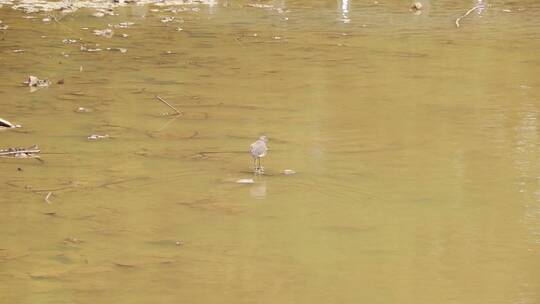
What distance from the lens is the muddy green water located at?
4.90m

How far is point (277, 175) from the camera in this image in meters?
6.55

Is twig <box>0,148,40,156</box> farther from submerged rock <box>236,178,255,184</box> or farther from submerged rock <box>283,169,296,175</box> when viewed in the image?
submerged rock <box>283,169,296,175</box>

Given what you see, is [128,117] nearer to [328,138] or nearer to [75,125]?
[75,125]

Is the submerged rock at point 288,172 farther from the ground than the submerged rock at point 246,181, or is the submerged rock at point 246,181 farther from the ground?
the submerged rock at point 246,181

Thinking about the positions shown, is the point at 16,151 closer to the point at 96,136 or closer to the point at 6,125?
the point at 96,136

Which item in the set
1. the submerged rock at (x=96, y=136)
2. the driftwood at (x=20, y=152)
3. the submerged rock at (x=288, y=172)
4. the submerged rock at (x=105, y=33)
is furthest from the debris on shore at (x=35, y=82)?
the submerged rock at (x=288, y=172)

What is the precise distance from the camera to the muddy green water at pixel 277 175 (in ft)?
16.1

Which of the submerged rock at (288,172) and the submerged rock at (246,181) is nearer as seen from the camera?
the submerged rock at (246,181)

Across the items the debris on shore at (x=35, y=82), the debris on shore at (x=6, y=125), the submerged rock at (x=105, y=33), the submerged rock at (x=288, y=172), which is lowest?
the submerged rock at (x=105, y=33)

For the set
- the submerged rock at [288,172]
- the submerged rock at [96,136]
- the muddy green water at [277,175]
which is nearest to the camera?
the muddy green water at [277,175]

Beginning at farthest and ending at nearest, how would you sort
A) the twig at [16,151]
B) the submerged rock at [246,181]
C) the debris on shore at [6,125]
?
the debris on shore at [6,125]
the twig at [16,151]
the submerged rock at [246,181]

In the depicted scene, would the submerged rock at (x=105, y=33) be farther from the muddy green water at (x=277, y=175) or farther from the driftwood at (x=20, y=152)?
the driftwood at (x=20, y=152)

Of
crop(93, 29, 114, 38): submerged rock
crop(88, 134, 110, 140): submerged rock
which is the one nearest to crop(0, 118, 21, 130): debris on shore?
crop(88, 134, 110, 140): submerged rock

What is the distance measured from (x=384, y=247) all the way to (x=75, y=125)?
3310 millimetres
